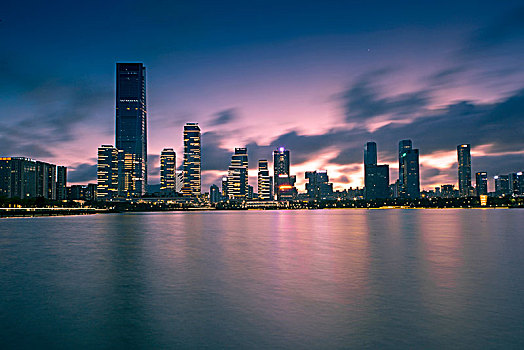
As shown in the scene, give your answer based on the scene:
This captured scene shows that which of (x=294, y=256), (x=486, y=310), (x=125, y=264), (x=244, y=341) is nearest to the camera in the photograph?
(x=244, y=341)

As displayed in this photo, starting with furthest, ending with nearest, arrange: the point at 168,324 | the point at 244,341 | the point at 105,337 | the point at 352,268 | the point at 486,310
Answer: the point at 352,268, the point at 486,310, the point at 168,324, the point at 105,337, the point at 244,341

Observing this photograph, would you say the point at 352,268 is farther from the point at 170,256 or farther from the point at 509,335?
the point at 170,256

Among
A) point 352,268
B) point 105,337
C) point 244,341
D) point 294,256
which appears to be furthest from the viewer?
point 294,256

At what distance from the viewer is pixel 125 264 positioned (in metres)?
42.5

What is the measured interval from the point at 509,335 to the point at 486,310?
477cm

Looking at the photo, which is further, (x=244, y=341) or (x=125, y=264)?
(x=125, y=264)

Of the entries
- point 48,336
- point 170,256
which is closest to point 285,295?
point 48,336

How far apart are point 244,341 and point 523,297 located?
19.5 metres

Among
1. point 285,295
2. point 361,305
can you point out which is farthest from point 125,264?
point 361,305

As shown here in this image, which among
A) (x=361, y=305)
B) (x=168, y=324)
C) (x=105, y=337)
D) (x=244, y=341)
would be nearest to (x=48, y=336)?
(x=105, y=337)

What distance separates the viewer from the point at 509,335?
17875mm

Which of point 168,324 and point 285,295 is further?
point 285,295

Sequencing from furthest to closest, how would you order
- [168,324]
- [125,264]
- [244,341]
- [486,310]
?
1. [125,264]
2. [486,310]
3. [168,324]
4. [244,341]

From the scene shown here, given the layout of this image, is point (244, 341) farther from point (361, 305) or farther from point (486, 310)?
point (486, 310)
